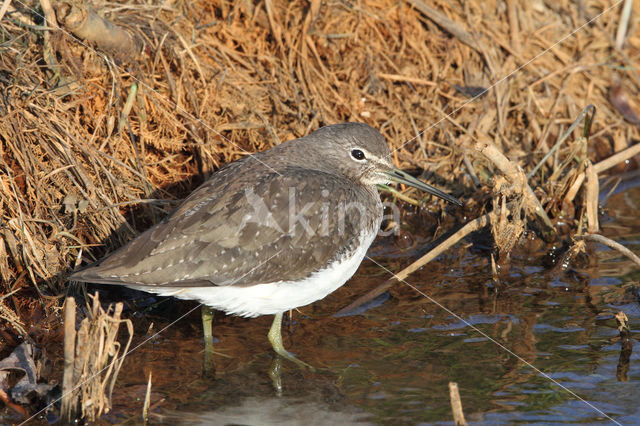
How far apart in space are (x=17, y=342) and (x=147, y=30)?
3.00m

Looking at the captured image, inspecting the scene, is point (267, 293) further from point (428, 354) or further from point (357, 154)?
point (357, 154)

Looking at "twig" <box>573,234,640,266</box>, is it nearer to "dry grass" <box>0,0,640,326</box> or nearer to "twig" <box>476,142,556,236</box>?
"twig" <box>476,142,556,236</box>

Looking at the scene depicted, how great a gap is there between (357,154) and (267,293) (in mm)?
1565

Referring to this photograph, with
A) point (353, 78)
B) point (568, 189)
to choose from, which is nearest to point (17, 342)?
point (353, 78)

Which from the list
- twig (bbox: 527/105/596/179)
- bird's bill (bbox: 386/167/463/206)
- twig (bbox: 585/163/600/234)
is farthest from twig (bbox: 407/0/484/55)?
bird's bill (bbox: 386/167/463/206)

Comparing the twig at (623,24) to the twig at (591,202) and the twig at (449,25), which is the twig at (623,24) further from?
the twig at (591,202)

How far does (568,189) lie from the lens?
6.80 m

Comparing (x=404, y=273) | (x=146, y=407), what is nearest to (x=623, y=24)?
(x=404, y=273)

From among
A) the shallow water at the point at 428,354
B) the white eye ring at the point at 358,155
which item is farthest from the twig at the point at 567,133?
the white eye ring at the point at 358,155

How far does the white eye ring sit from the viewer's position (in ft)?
19.6

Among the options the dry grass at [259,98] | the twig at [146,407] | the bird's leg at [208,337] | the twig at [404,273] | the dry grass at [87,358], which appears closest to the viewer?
the dry grass at [87,358]

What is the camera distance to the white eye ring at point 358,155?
596cm

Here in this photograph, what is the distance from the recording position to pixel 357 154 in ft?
19.6

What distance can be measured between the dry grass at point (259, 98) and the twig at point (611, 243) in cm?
85
